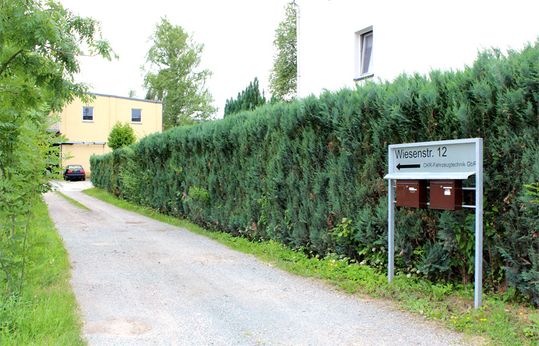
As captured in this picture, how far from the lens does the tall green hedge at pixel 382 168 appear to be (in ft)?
16.0

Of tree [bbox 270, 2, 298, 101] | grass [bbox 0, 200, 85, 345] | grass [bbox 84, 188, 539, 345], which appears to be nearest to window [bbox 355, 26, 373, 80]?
grass [bbox 84, 188, 539, 345]

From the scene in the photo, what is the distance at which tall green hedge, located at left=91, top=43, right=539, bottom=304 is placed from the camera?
16.0ft

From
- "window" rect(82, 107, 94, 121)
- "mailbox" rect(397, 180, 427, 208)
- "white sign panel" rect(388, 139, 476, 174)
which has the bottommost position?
"mailbox" rect(397, 180, 427, 208)

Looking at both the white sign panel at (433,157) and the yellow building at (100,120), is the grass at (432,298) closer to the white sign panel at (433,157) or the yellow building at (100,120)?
the white sign panel at (433,157)

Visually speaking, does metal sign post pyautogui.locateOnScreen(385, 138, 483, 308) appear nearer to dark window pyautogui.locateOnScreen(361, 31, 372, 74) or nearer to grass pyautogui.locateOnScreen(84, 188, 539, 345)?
grass pyautogui.locateOnScreen(84, 188, 539, 345)

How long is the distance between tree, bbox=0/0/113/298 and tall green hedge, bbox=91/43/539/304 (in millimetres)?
3483

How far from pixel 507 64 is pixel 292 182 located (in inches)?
165

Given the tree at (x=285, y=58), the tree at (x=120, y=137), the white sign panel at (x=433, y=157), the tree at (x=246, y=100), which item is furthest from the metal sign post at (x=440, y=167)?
the tree at (x=285, y=58)

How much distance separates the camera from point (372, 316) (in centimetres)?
516

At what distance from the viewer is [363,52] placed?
14203 millimetres

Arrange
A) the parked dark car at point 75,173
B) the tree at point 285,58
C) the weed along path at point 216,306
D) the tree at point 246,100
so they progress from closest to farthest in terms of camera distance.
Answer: the weed along path at point 216,306 → the tree at point 246,100 → the parked dark car at point 75,173 → the tree at point 285,58

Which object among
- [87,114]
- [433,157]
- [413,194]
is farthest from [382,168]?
[87,114]

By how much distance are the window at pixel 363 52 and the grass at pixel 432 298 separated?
7.41m

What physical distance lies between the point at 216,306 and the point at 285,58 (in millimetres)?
42798
